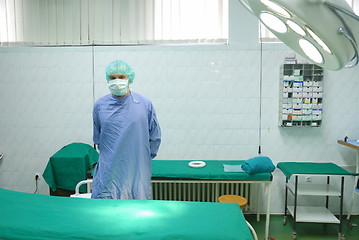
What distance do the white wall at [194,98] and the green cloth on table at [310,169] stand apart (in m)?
0.31

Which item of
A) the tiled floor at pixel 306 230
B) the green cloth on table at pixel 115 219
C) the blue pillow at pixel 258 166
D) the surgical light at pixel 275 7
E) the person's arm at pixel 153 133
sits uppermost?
the surgical light at pixel 275 7

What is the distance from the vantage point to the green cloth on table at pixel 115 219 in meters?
1.24

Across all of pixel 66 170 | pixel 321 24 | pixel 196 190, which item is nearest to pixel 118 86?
pixel 66 170

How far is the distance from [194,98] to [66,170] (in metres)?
1.73

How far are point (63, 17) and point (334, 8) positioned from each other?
364 cm

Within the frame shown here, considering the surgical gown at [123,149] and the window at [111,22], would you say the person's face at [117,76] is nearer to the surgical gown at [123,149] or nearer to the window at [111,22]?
the surgical gown at [123,149]

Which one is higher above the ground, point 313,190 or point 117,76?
point 117,76

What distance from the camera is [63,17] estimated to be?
361 cm

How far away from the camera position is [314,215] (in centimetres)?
309

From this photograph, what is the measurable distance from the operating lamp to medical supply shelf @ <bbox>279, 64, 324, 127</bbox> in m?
2.64

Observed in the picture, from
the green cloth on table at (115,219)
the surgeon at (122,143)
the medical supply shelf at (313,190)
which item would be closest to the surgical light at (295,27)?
the green cloth on table at (115,219)

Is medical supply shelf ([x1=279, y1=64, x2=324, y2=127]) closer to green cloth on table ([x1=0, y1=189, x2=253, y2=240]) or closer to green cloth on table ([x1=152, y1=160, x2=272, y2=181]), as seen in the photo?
green cloth on table ([x1=152, y1=160, x2=272, y2=181])

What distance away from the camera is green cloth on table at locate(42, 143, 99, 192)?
10.2 feet

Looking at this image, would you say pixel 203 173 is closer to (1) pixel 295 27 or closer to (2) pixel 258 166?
(2) pixel 258 166
